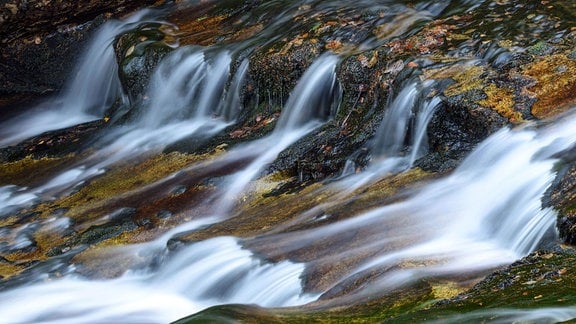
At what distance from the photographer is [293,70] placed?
31.4 feet

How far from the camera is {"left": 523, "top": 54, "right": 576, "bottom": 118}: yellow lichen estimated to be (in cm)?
690

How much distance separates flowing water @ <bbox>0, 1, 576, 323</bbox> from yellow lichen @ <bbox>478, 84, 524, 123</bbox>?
0.21m

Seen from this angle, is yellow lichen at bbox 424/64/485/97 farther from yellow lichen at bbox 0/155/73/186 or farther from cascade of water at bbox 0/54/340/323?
yellow lichen at bbox 0/155/73/186

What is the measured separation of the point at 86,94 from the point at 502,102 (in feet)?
25.0

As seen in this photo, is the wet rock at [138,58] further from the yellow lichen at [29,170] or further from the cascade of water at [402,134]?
the cascade of water at [402,134]

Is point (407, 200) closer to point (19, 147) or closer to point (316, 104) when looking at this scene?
point (316, 104)

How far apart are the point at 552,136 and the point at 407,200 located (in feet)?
4.02

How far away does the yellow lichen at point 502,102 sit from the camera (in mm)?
7016

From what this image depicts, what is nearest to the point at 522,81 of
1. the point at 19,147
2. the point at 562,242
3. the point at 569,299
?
the point at 562,242

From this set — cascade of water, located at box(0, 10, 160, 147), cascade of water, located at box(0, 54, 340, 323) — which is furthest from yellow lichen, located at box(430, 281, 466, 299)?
cascade of water, located at box(0, 10, 160, 147)

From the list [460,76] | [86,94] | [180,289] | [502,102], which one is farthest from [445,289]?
[86,94]

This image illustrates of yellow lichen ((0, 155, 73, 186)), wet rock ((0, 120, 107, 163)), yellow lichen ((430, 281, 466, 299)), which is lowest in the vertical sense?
yellow lichen ((0, 155, 73, 186))

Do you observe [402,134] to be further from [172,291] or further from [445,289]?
[445,289]

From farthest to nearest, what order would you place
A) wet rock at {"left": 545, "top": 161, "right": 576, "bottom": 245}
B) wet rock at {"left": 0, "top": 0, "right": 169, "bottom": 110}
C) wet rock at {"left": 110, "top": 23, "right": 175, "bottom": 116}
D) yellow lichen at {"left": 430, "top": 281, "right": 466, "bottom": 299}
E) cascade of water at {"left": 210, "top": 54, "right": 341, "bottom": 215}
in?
wet rock at {"left": 0, "top": 0, "right": 169, "bottom": 110} < wet rock at {"left": 110, "top": 23, "right": 175, "bottom": 116} < cascade of water at {"left": 210, "top": 54, "right": 341, "bottom": 215} < wet rock at {"left": 545, "top": 161, "right": 576, "bottom": 245} < yellow lichen at {"left": 430, "top": 281, "right": 466, "bottom": 299}
